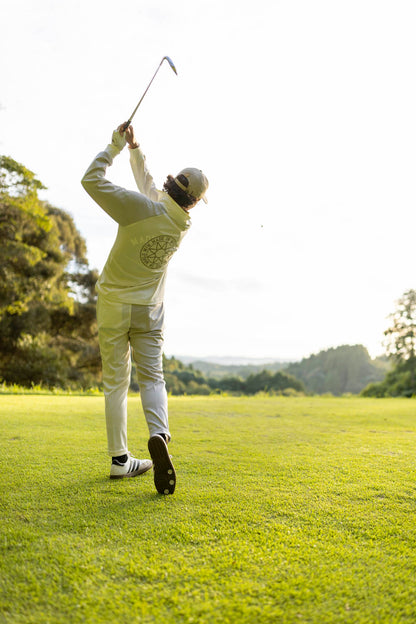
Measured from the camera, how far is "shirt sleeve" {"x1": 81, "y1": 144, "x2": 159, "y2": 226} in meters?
2.49

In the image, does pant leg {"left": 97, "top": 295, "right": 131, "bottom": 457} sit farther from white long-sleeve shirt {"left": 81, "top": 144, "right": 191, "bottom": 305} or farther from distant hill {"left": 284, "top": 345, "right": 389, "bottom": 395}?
distant hill {"left": 284, "top": 345, "right": 389, "bottom": 395}

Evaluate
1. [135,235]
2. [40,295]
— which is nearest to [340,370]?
[40,295]

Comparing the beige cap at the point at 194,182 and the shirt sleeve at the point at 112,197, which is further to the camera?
the beige cap at the point at 194,182

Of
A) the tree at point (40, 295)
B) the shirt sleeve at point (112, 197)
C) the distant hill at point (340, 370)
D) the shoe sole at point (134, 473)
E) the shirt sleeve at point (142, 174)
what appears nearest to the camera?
the shirt sleeve at point (112, 197)

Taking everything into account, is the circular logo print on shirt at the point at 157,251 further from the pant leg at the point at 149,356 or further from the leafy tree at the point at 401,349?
the leafy tree at the point at 401,349

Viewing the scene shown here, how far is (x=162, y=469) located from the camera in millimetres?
2291

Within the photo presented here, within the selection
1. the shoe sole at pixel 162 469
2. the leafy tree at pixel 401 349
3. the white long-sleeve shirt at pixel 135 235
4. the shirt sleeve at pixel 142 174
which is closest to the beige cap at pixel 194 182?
the white long-sleeve shirt at pixel 135 235

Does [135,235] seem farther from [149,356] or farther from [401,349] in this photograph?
[401,349]

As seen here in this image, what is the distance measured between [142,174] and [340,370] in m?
66.5

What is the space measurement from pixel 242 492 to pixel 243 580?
0.89 metres

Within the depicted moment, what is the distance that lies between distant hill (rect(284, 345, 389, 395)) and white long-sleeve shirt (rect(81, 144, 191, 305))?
6313 cm

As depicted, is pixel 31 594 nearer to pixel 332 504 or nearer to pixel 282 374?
pixel 332 504

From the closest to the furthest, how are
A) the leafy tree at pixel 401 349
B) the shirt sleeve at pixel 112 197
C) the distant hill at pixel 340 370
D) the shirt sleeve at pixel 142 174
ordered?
1. the shirt sleeve at pixel 112 197
2. the shirt sleeve at pixel 142 174
3. the leafy tree at pixel 401 349
4. the distant hill at pixel 340 370

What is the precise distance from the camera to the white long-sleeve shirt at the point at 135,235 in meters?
2.51
